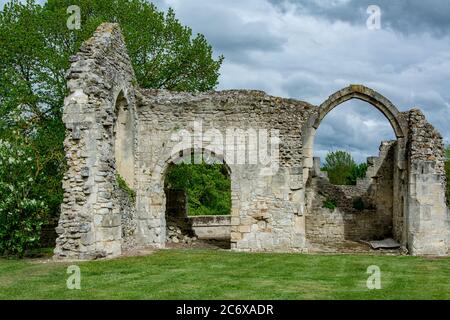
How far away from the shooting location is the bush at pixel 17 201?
1418cm

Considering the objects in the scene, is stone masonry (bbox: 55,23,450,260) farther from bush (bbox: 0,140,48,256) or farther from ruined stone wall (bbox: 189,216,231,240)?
ruined stone wall (bbox: 189,216,231,240)

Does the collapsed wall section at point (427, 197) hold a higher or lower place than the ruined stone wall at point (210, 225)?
higher

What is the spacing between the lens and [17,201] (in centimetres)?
1420

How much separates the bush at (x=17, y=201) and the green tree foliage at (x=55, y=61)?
21 centimetres

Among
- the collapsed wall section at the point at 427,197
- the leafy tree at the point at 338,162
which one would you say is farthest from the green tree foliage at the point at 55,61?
the leafy tree at the point at 338,162

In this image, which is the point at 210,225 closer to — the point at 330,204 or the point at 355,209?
the point at 330,204

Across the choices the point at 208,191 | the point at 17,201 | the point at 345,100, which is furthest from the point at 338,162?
the point at 17,201

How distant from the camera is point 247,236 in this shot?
1700cm

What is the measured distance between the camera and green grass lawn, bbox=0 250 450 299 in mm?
8859

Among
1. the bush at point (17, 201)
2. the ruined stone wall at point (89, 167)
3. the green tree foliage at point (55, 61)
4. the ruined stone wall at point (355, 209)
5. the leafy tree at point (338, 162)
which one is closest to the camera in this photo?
the ruined stone wall at point (89, 167)

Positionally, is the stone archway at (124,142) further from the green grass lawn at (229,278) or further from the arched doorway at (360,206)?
the arched doorway at (360,206)

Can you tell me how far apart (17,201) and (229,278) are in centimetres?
623
